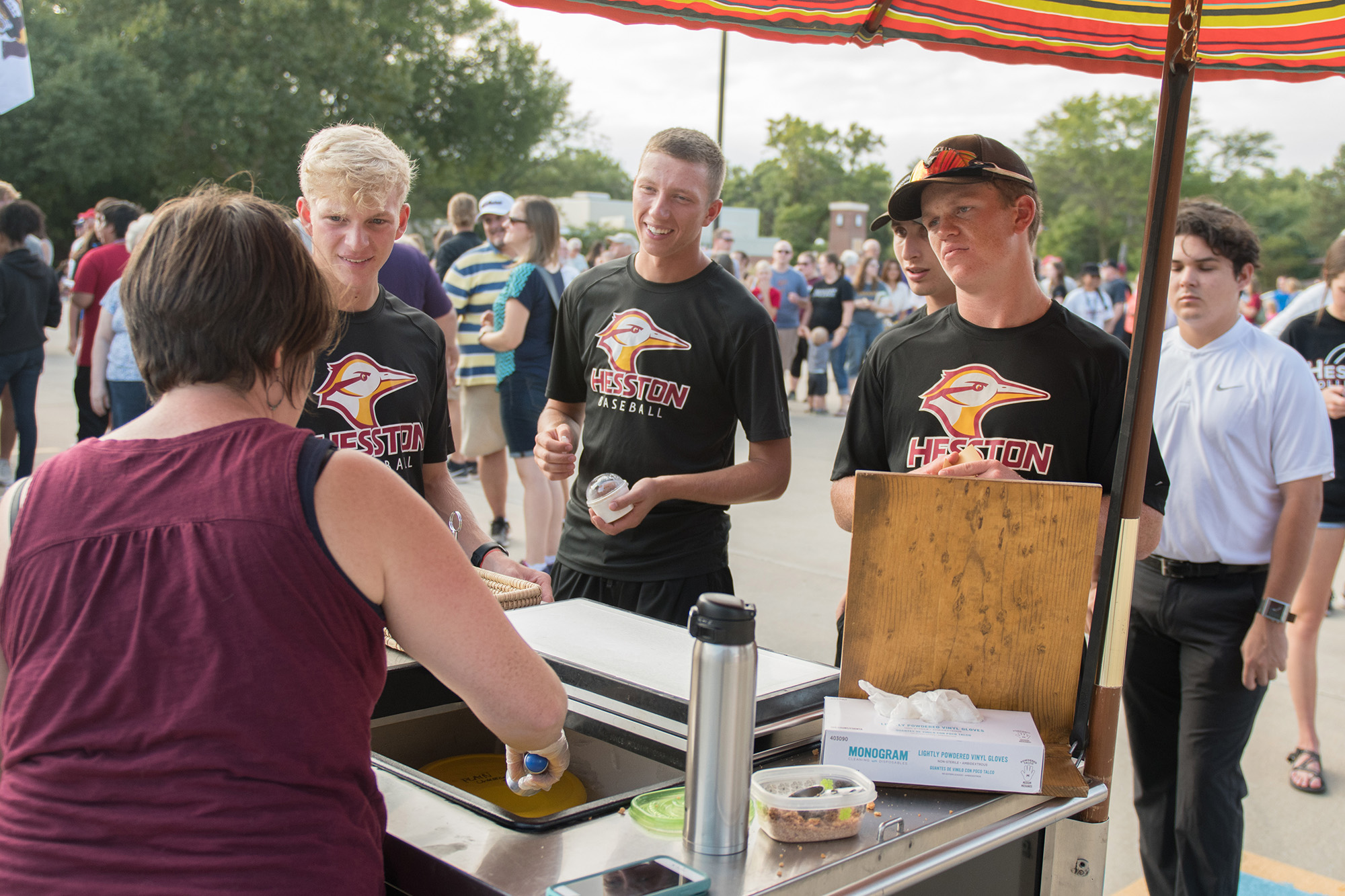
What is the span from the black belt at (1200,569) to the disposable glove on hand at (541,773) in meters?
1.71

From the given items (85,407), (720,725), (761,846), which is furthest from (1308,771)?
(85,407)

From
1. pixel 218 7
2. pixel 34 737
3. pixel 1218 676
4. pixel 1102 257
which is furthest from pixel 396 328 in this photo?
pixel 1102 257

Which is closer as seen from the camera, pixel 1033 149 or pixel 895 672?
pixel 895 672

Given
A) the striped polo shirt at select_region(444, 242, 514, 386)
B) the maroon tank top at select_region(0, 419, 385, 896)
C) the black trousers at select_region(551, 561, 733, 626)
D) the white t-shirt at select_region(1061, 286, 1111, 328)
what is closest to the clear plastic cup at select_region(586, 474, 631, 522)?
the black trousers at select_region(551, 561, 733, 626)

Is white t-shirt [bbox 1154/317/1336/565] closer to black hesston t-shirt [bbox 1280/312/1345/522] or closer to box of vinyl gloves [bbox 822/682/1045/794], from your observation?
box of vinyl gloves [bbox 822/682/1045/794]

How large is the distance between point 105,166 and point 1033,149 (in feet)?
→ 199

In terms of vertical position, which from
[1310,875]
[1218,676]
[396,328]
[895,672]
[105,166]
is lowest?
[1310,875]

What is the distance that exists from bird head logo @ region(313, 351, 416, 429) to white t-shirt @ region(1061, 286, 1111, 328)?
460 inches

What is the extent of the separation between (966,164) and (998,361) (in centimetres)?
40

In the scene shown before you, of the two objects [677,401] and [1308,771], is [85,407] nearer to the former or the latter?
[677,401]

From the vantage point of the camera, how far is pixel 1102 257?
6391 cm

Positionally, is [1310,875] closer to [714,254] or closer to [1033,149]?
[714,254]

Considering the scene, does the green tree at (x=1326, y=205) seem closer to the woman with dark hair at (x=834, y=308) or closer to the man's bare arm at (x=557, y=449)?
the woman with dark hair at (x=834, y=308)

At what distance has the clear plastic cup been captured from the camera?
2.49 meters
